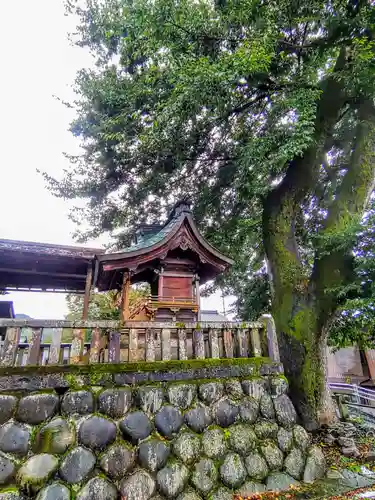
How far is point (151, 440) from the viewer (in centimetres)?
364

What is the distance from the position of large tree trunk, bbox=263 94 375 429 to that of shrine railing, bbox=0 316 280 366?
1.82 metres

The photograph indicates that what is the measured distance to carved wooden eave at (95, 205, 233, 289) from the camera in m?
7.09

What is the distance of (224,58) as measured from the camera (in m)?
5.79

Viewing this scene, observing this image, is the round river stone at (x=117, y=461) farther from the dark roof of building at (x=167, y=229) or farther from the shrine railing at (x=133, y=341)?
the dark roof of building at (x=167, y=229)

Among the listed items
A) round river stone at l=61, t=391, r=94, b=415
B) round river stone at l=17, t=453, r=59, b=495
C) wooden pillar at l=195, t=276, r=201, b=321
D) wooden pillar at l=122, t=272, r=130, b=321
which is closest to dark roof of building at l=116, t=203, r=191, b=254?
wooden pillar at l=122, t=272, r=130, b=321

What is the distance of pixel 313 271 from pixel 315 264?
177mm

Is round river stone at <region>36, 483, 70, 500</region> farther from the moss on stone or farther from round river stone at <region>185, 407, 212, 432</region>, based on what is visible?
round river stone at <region>185, 407, 212, 432</region>

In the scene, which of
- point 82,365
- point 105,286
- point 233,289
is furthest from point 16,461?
point 233,289

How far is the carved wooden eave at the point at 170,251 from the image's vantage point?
279 inches

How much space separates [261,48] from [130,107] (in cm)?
349

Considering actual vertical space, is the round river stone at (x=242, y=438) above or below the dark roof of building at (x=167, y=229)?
below

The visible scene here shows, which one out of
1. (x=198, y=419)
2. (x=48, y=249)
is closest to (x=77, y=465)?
(x=198, y=419)

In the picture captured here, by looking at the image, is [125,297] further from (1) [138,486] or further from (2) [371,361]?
(2) [371,361]

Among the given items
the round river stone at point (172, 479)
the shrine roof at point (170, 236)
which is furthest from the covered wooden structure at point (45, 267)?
the round river stone at point (172, 479)
